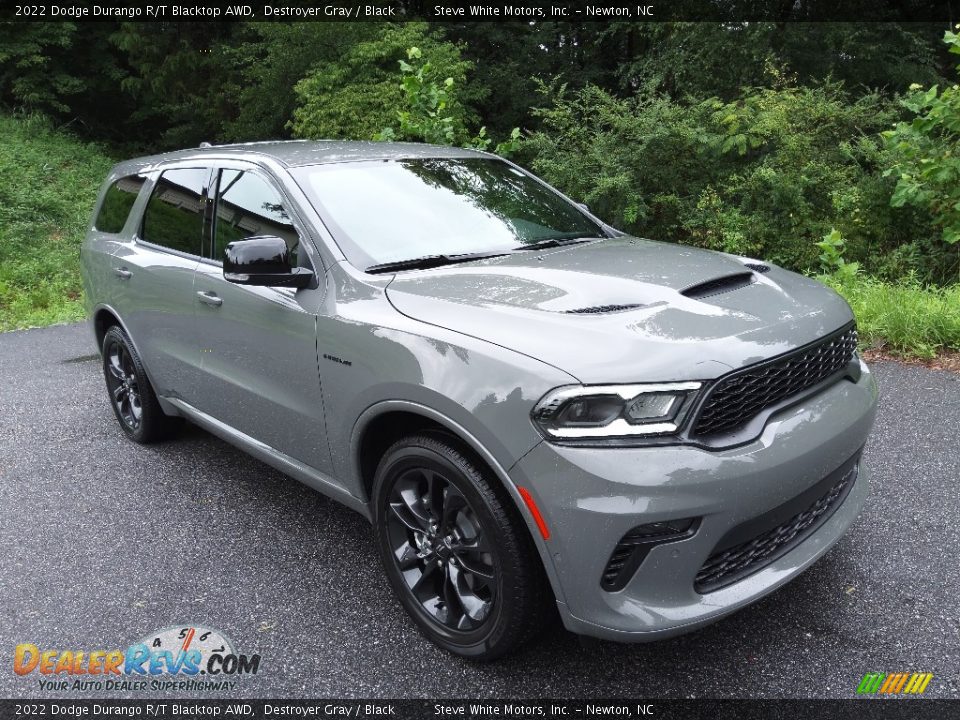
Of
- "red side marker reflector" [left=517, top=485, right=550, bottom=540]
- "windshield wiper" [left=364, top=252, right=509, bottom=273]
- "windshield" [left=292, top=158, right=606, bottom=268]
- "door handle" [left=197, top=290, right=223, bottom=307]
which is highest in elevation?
"windshield" [left=292, top=158, right=606, bottom=268]

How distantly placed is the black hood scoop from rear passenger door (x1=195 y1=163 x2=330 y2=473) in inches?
53.7

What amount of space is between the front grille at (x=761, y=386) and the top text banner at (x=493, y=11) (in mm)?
14632

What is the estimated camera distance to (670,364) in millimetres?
2184

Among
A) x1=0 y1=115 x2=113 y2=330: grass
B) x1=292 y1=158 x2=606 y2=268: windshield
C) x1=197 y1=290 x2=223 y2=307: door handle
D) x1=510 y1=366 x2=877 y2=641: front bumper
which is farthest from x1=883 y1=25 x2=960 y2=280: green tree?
x1=0 y1=115 x2=113 y2=330: grass

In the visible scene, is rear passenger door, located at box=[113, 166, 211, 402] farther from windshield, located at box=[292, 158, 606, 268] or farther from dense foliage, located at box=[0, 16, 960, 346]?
dense foliage, located at box=[0, 16, 960, 346]

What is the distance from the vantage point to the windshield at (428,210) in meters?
3.13

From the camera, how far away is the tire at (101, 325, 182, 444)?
15.0 ft

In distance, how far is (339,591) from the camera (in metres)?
3.12

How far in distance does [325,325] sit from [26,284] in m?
10.8

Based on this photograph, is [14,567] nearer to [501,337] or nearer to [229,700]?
[229,700]

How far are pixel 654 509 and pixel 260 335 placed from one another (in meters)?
1.85

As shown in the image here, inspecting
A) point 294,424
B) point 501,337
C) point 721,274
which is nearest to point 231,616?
point 294,424

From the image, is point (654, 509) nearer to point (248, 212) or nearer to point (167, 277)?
point (248, 212)

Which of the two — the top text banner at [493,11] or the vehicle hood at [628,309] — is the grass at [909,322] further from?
the top text banner at [493,11]
